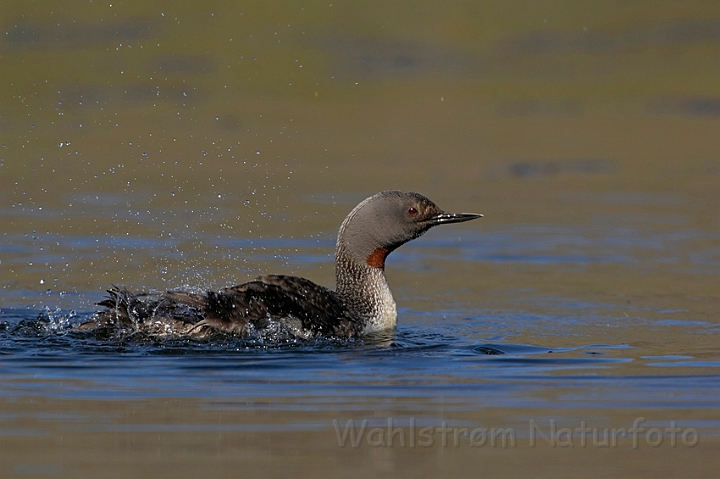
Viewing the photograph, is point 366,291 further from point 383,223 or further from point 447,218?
point 447,218

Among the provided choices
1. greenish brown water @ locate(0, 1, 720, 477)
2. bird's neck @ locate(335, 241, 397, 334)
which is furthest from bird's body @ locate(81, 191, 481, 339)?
greenish brown water @ locate(0, 1, 720, 477)

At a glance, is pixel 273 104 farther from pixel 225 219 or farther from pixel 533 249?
pixel 533 249

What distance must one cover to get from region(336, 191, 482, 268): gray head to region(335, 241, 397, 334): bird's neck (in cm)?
4

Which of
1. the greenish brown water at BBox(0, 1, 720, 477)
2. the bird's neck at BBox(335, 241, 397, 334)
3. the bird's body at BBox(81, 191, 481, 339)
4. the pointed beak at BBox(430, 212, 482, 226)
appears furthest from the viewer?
the pointed beak at BBox(430, 212, 482, 226)

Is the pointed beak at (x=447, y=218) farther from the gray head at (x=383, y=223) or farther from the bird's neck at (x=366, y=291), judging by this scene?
the bird's neck at (x=366, y=291)

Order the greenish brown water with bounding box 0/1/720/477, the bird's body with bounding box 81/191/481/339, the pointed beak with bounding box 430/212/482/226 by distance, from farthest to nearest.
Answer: the pointed beak with bounding box 430/212/482/226, the bird's body with bounding box 81/191/481/339, the greenish brown water with bounding box 0/1/720/477

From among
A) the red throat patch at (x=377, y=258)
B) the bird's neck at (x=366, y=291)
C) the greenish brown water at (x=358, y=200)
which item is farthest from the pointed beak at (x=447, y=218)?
the greenish brown water at (x=358, y=200)

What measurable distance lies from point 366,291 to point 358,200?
4.02m

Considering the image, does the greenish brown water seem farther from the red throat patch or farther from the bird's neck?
the red throat patch

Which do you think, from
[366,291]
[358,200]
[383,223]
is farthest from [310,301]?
[358,200]

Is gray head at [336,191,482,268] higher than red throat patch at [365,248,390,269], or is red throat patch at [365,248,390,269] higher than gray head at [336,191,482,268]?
gray head at [336,191,482,268]

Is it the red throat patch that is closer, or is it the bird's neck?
the bird's neck

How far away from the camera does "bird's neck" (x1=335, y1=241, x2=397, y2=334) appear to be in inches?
363

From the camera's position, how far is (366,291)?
30.6 ft
